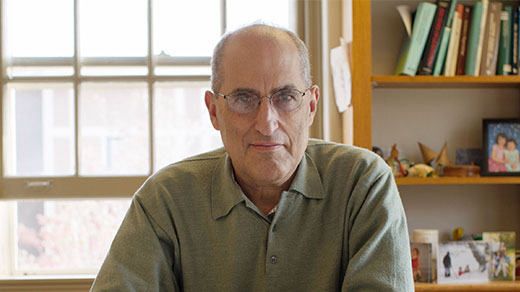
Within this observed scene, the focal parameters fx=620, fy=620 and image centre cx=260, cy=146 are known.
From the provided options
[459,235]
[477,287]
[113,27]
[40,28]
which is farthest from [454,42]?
[40,28]

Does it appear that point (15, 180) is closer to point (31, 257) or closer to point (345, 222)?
point (31, 257)

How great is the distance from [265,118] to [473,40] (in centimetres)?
130

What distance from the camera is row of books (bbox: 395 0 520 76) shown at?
2297mm

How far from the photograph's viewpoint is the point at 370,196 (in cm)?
140

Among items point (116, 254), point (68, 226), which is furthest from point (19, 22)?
point (116, 254)

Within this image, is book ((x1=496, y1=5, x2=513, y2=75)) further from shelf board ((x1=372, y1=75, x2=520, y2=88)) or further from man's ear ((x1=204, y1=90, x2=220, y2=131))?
man's ear ((x1=204, y1=90, x2=220, y2=131))

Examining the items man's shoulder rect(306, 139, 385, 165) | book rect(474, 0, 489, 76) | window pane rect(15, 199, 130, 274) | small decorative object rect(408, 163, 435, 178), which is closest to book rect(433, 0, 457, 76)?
book rect(474, 0, 489, 76)

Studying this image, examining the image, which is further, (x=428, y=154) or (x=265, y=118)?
(x=428, y=154)

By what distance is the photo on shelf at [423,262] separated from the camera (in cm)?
230

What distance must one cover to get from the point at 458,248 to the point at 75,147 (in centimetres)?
158

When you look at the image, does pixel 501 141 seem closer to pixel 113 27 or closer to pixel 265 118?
pixel 265 118

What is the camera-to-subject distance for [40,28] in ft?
8.71

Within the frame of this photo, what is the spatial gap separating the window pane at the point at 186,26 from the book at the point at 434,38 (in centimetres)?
89

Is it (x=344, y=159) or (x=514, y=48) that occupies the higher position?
(x=514, y=48)
